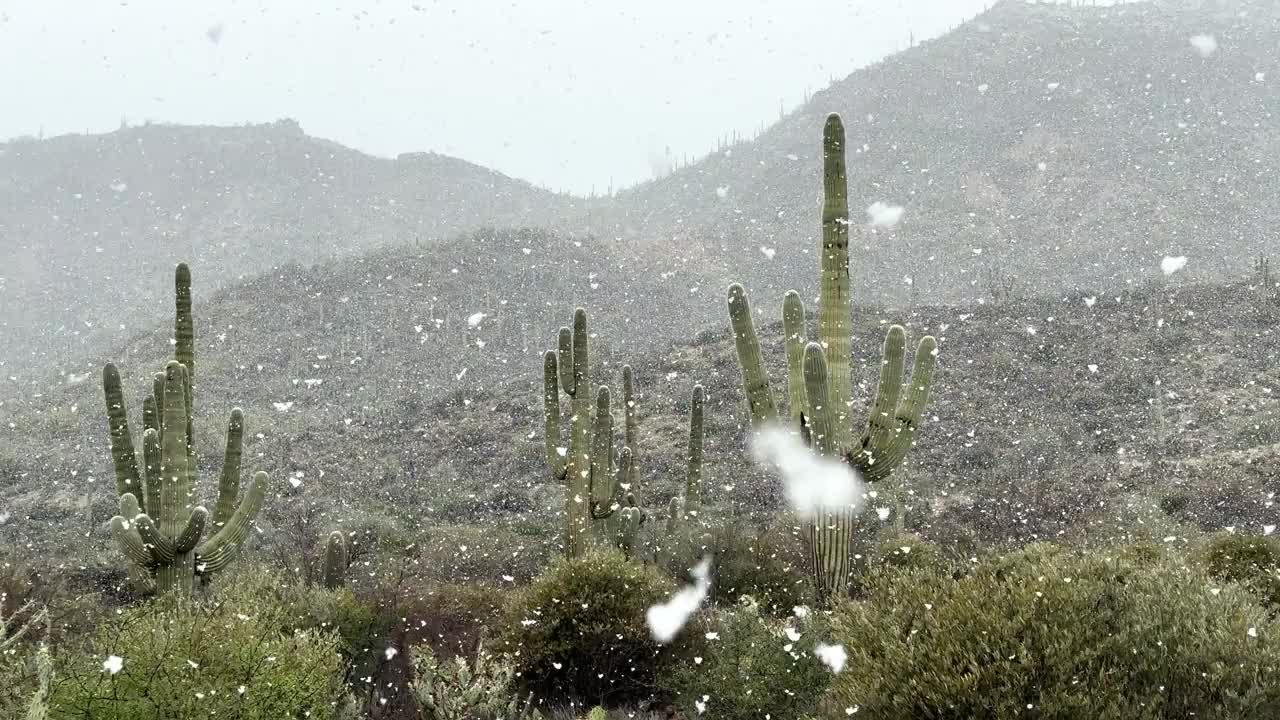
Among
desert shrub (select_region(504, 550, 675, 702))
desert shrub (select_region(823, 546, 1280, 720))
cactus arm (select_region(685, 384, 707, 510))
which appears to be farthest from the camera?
cactus arm (select_region(685, 384, 707, 510))

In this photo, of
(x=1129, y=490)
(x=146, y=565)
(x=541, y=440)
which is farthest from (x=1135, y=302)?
(x=146, y=565)

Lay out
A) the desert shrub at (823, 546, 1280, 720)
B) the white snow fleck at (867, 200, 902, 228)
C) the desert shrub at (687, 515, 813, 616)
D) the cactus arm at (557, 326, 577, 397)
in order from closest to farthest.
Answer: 1. the desert shrub at (823, 546, 1280, 720)
2. the desert shrub at (687, 515, 813, 616)
3. the cactus arm at (557, 326, 577, 397)
4. the white snow fleck at (867, 200, 902, 228)

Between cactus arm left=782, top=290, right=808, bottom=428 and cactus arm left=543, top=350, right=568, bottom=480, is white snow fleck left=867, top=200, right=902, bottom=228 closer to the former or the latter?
cactus arm left=543, top=350, right=568, bottom=480

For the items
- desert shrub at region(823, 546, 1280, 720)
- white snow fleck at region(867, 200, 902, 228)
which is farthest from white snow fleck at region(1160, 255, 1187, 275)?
desert shrub at region(823, 546, 1280, 720)

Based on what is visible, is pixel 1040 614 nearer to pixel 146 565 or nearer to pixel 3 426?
pixel 146 565

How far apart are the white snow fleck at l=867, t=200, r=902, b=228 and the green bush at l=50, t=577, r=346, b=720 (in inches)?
2324

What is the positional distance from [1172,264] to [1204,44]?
115ft

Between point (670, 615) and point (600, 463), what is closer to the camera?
point (670, 615)

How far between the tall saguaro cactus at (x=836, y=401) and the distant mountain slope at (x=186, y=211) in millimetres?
61503

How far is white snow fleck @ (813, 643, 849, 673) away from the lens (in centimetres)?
483

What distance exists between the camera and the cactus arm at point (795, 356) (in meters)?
7.52

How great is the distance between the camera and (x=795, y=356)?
7770 mm

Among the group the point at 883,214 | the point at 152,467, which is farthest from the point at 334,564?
the point at 883,214

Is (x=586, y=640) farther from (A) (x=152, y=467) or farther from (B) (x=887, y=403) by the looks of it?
(A) (x=152, y=467)
